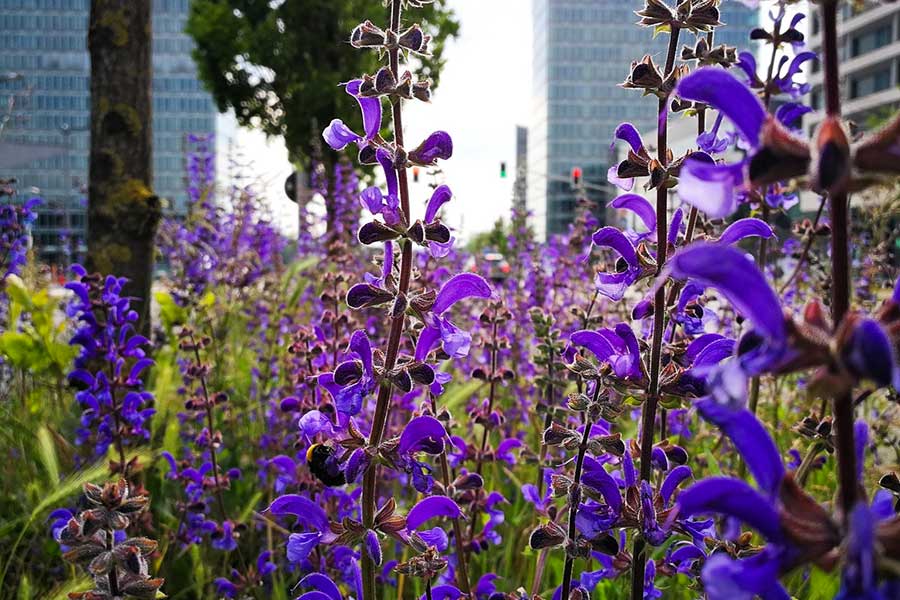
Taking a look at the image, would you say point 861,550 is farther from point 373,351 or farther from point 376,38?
point 376,38

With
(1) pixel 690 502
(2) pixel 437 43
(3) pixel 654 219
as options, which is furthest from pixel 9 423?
(2) pixel 437 43

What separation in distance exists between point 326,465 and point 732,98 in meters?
1.27

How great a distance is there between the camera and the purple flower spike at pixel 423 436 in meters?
1.82

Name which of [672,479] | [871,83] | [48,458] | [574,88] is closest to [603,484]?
[672,479]

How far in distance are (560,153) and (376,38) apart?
114505 millimetres

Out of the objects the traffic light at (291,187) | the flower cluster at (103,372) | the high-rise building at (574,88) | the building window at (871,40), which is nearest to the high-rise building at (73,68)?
the high-rise building at (574,88)

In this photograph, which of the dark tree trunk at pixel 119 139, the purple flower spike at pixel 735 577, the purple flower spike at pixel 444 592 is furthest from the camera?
the dark tree trunk at pixel 119 139

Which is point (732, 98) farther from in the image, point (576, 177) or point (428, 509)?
point (576, 177)

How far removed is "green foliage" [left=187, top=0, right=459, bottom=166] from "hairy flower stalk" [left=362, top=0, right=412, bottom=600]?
21995 millimetres

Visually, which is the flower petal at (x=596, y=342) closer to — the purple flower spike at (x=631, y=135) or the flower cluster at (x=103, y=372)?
the purple flower spike at (x=631, y=135)

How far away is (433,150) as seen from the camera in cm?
187

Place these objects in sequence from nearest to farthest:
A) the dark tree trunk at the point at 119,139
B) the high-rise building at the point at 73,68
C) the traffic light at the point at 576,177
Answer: the dark tree trunk at the point at 119,139 → the traffic light at the point at 576,177 → the high-rise building at the point at 73,68

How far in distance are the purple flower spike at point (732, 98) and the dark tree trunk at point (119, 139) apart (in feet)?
16.0

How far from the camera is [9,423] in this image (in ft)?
13.6
